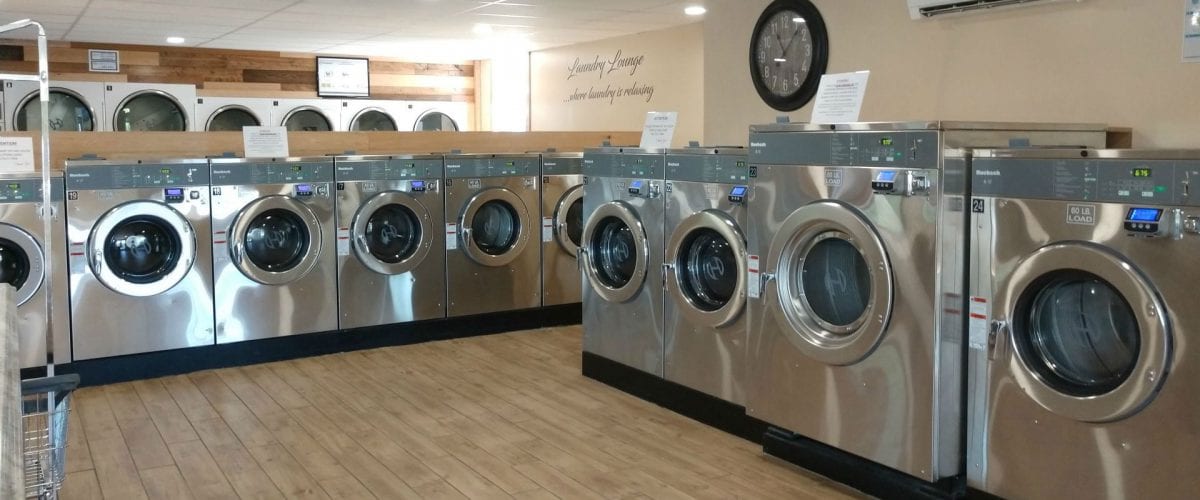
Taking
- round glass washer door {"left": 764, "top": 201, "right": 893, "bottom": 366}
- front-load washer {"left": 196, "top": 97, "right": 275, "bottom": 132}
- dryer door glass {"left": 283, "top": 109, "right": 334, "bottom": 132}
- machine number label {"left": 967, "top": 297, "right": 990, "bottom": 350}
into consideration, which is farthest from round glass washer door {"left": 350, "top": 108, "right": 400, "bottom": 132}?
machine number label {"left": 967, "top": 297, "right": 990, "bottom": 350}

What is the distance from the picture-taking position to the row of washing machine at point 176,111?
9.34 meters

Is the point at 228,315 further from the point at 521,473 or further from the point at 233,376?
the point at 521,473

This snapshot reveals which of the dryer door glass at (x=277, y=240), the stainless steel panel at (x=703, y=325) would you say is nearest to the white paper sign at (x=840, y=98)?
the stainless steel panel at (x=703, y=325)

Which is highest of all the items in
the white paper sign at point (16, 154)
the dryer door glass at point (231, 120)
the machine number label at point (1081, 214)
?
the dryer door glass at point (231, 120)

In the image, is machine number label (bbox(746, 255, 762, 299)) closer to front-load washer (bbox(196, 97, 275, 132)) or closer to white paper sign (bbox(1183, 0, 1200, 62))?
white paper sign (bbox(1183, 0, 1200, 62))

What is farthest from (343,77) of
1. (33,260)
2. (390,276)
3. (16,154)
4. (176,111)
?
(33,260)

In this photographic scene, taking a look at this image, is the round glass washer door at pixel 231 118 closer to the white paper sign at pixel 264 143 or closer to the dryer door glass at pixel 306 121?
the dryer door glass at pixel 306 121

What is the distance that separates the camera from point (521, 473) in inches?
157

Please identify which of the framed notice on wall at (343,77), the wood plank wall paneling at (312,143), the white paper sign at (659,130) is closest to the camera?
the white paper sign at (659,130)

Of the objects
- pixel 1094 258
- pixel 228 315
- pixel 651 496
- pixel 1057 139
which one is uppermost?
pixel 1057 139

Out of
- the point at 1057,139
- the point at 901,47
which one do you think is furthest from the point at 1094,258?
the point at 901,47

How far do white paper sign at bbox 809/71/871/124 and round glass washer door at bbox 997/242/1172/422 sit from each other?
Answer: 1.07m

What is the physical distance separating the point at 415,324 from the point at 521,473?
269 cm

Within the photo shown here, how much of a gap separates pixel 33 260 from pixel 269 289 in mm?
1225
